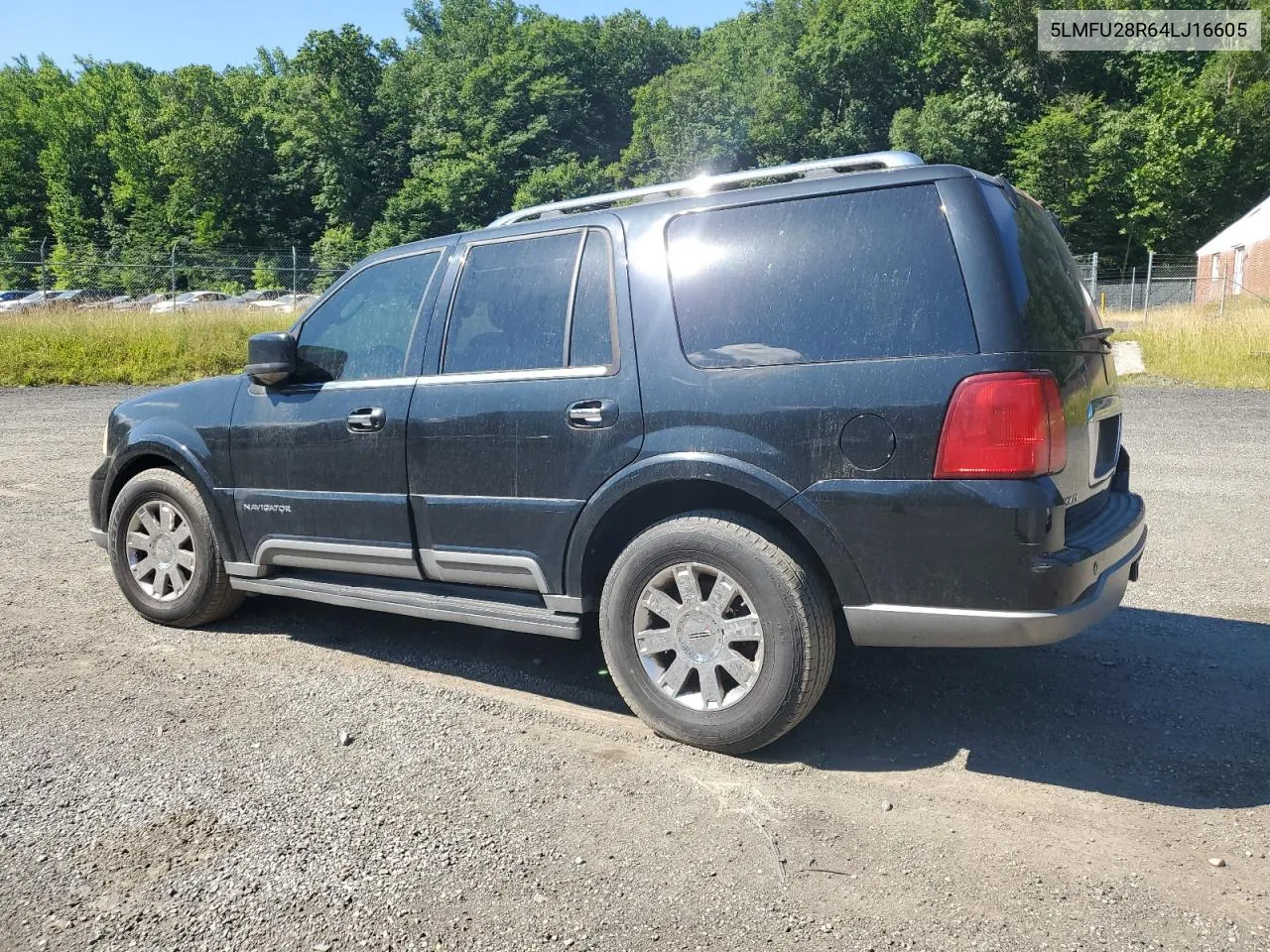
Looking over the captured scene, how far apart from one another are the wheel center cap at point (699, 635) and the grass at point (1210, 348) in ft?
48.8

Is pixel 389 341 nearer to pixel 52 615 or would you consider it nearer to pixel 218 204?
pixel 52 615

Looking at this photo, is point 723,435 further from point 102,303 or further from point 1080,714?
point 102,303

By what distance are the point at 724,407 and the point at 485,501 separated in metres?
1.10

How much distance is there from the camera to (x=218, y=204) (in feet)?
235

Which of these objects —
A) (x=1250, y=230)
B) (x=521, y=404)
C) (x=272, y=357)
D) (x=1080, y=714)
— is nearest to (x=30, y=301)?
(x=272, y=357)

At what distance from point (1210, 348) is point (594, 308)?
718 inches

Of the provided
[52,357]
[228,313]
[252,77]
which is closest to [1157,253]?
[228,313]

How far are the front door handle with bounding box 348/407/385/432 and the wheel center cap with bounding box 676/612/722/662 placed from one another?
1624mm

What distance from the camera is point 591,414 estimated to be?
3.63 m

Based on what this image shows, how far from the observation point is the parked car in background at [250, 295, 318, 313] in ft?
85.3

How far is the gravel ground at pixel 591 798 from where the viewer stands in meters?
2.48

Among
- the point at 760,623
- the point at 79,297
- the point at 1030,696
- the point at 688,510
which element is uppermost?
the point at 79,297

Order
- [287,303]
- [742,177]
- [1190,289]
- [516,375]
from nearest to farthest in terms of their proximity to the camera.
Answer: [742,177], [516,375], [287,303], [1190,289]

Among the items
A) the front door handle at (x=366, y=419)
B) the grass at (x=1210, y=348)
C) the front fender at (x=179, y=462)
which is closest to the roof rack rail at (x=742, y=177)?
the front door handle at (x=366, y=419)
